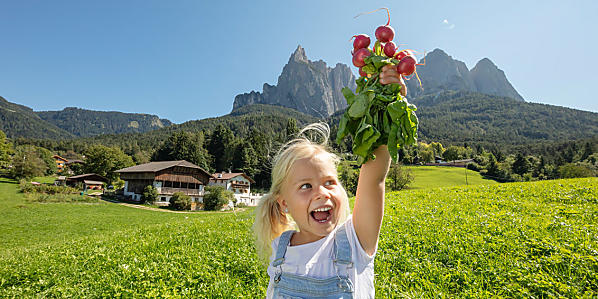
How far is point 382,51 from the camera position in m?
1.81

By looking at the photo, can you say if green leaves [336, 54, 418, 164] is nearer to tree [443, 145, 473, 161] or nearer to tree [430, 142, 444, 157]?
tree [443, 145, 473, 161]

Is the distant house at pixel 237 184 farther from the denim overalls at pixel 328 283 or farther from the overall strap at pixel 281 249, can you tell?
the denim overalls at pixel 328 283

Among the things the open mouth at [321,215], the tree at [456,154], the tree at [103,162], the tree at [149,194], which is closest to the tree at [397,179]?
the tree at [149,194]

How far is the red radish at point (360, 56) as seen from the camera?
1.77 metres

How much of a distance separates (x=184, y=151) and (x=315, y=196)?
86.6 metres

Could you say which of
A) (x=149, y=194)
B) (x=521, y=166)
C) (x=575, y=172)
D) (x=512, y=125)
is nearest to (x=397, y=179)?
(x=149, y=194)

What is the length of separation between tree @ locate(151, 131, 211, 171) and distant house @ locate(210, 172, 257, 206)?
827 inches

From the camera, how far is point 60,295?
499cm

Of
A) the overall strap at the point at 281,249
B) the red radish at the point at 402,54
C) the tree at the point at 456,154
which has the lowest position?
the overall strap at the point at 281,249

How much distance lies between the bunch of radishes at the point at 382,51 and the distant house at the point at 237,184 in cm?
6057

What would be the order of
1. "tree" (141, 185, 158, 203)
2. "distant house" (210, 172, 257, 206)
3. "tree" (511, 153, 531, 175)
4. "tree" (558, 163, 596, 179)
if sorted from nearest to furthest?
1. "tree" (141, 185, 158, 203)
2. "distant house" (210, 172, 257, 206)
3. "tree" (558, 163, 596, 179)
4. "tree" (511, 153, 531, 175)

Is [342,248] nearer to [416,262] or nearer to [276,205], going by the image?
[276,205]

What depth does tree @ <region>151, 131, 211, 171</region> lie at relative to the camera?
266 ft

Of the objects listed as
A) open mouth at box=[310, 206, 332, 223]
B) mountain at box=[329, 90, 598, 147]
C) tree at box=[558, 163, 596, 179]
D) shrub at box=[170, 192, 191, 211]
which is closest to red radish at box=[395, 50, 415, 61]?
open mouth at box=[310, 206, 332, 223]
